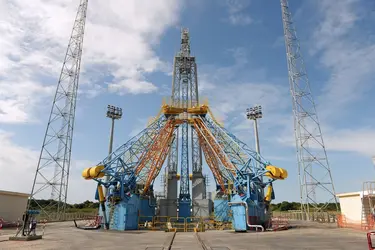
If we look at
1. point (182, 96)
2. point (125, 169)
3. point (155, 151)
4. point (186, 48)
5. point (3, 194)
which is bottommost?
point (3, 194)

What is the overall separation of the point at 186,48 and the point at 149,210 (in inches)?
1302

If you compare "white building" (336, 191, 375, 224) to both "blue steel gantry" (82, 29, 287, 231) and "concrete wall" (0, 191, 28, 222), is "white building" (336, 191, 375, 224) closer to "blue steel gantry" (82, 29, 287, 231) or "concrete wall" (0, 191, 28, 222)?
"blue steel gantry" (82, 29, 287, 231)

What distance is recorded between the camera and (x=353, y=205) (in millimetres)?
30312

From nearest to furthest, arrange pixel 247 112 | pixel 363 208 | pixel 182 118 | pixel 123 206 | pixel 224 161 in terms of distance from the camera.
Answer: pixel 363 208 < pixel 123 206 < pixel 224 161 < pixel 182 118 < pixel 247 112

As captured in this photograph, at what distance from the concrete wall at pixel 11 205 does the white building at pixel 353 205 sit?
40235mm

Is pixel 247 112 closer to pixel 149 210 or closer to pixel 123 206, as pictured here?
pixel 149 210

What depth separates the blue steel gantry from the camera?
30.3 m

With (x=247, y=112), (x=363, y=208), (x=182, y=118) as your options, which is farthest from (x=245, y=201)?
(x=247, y=112)

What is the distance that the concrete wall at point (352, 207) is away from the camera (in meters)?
29.4

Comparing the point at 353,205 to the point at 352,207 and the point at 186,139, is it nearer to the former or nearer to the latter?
the point at 352,207

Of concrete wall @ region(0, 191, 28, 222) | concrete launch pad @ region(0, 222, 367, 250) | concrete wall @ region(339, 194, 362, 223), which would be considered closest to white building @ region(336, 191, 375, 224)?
concrete wall @ region(339, 194, 362, 223)

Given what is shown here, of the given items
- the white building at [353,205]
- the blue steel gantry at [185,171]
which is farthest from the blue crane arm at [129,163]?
the white building at [353,205]

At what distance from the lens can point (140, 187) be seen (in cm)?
4188

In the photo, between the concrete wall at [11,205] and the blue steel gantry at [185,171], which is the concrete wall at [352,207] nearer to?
the blue steel gantry at [185,171]
